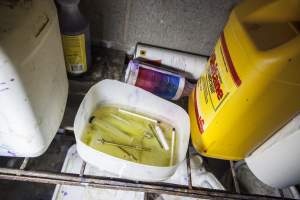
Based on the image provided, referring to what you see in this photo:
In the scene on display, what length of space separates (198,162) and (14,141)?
43cm

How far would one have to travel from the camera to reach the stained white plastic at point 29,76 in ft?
1.15

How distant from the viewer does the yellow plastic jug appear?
0.38 meters

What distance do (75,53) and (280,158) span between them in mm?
471

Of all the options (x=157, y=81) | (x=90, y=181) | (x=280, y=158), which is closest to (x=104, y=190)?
(x=90, y=181)

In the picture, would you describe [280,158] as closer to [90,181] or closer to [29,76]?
[90,181]

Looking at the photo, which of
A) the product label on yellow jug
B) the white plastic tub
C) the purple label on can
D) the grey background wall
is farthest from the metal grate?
the grey background wall

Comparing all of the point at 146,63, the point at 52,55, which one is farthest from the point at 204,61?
the point at 52,55

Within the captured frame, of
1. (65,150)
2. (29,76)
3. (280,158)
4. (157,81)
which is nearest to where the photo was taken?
(29,76)

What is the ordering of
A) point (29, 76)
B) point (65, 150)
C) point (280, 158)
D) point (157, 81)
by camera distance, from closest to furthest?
point (29, 76), point (280, 158), point (157, 81), point (65, 150)

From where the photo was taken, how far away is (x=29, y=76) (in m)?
0.39

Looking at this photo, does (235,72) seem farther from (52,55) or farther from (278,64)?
(52,55)

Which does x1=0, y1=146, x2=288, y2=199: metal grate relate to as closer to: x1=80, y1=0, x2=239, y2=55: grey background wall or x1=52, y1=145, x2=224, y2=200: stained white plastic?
x1=52, y1=145, x2=224, y2=200: stained white plastic

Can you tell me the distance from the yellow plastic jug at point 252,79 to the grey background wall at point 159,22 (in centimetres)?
14

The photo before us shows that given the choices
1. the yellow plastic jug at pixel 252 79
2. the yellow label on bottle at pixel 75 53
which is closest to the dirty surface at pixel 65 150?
the yellow label on bottle at pixel 75 53
